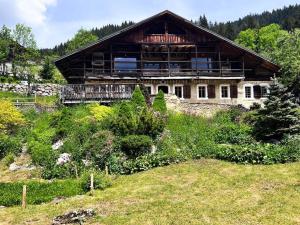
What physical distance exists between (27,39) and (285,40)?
116 feet

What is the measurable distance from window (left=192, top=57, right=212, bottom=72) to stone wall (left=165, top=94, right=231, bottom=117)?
861 cm

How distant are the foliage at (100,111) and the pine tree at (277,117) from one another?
34.1 ft

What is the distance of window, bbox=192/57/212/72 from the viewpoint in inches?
1718

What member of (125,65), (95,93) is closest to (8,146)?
(95,93)

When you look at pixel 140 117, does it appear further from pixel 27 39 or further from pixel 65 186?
pixel 27 39

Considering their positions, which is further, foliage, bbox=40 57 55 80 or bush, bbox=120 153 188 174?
foliage, bbox=40 57 55 80

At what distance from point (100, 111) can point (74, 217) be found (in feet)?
48.5

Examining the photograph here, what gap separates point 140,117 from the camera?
2778 cm

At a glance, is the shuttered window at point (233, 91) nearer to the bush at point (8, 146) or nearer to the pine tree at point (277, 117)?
the pine tree at point (277, 117)

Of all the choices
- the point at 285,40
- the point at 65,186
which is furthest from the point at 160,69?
the point at 65,186

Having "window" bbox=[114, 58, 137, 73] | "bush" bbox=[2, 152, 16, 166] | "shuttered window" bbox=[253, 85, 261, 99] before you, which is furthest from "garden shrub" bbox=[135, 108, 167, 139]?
"shuttered window" bbox=[253, 85, 261, 99]

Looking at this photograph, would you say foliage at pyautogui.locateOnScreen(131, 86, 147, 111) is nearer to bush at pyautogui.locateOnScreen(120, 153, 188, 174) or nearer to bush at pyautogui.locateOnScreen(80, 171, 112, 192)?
bush at pyautogui.locateOnScreen(120, 153, 188, 174)

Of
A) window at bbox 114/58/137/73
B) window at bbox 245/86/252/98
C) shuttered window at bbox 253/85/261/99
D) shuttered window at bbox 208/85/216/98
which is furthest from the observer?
shuttered window at bbox 253/85/261/99

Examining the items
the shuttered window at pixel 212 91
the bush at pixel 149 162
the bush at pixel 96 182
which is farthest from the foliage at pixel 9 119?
the shuttered window at pixel 212 91
